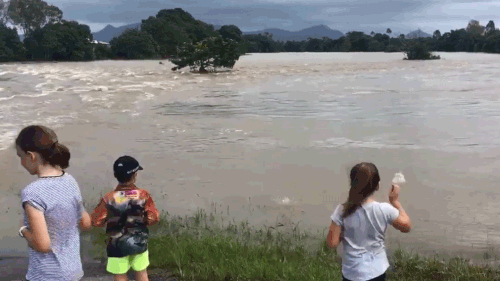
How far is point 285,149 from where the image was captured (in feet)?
51.3

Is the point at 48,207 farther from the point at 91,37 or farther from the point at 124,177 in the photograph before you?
the point at 91,37

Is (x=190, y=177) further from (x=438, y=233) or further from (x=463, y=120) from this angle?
(x=463, y=120)

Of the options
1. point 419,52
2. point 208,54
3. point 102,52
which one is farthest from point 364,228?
point 102,52

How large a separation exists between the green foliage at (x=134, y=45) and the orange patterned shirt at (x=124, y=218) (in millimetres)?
75925

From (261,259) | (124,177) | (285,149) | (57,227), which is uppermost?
(124,177)

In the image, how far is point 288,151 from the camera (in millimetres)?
15367

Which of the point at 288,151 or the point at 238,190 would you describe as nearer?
the point at 238,190

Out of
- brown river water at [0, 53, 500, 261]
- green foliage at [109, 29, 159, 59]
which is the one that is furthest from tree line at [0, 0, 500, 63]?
brown river water at [0, 53, 500, 261]

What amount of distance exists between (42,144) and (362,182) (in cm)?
186

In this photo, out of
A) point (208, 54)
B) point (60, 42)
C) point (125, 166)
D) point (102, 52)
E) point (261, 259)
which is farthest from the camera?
point (102, 52)

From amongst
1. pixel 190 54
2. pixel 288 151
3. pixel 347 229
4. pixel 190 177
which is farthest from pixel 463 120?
pixel 190 54

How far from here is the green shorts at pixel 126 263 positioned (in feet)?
13.2

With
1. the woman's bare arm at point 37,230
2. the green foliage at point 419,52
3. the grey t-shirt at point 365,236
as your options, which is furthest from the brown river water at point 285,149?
the green foliage at point 419,52

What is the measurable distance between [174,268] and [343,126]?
1477 centimetres
